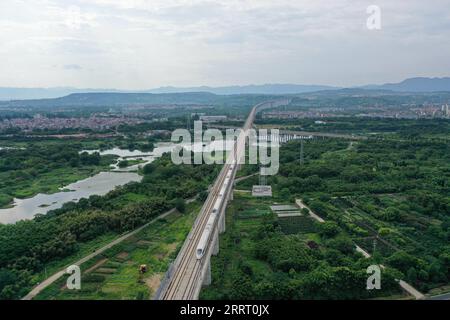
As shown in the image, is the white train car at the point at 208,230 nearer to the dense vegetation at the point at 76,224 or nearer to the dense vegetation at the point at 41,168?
the dense vegetation at the point at 76,224

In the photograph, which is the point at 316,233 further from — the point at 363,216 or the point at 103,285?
the point at 103,285

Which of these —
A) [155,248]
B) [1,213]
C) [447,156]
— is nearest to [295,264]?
[155,248]

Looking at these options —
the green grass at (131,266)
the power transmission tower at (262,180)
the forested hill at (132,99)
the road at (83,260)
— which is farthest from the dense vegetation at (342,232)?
the forested hill at (132,99)

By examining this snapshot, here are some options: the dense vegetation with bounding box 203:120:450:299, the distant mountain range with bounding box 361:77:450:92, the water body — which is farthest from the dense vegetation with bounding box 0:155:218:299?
the distant mountain range with bounding box 361:77:450:92

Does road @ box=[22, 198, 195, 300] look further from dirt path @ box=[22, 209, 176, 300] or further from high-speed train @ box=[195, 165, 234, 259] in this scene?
high-speed train @ box=[195, 165, 234, 259]

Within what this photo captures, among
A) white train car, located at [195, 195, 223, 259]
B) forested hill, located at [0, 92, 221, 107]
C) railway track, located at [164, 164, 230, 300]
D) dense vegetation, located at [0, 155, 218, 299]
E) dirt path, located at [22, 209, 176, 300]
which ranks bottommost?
dirt path, located at [22, 209, 176, 300]

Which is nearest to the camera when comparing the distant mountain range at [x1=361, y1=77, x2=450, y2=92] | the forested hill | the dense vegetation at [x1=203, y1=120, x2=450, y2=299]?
the dense vegetation at [x1=203, y1=120, x2=450, y2=299]

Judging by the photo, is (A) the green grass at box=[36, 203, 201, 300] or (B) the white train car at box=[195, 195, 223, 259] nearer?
(B) the white train car at box=[195, 195, 223, 259]

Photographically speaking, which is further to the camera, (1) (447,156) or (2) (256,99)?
(2) (256,99)

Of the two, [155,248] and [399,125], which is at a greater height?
[399,125]
